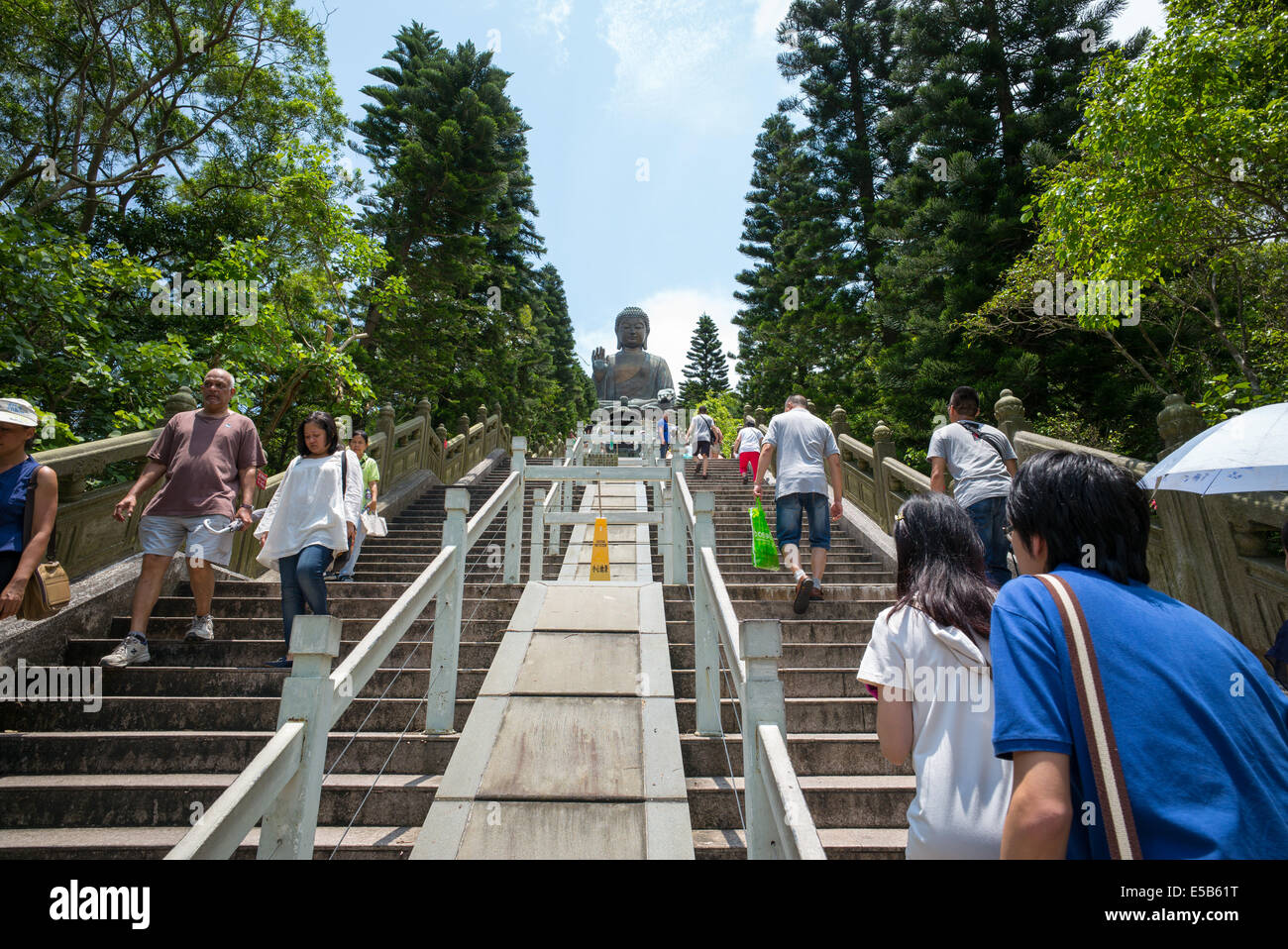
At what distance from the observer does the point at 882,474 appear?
9.12m

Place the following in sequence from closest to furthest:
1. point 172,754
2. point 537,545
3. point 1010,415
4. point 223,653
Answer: point 172,754
point 223,653
point 537,545
point 1010,415

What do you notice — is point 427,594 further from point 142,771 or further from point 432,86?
point 432,86

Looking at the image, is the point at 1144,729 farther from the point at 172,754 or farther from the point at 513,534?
the point at 513,534

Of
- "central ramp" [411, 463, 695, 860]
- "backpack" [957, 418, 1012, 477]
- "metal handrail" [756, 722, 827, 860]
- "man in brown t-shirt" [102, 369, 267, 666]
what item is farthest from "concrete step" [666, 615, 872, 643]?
"metal handrail" [756, 722, 827, 860]

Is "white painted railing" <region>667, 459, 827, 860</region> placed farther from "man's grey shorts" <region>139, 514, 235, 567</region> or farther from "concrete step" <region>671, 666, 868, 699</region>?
"man's grey shorts" <region>139, 514, 235, 567</region>

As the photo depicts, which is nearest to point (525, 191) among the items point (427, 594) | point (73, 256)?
point (73, 256)

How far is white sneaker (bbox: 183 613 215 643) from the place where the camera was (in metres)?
4.59

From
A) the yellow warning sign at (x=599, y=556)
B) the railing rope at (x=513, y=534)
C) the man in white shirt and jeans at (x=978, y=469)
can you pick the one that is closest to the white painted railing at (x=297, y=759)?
the railing rope at (x=513, y=534)

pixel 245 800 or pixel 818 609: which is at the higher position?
pixel 245 800

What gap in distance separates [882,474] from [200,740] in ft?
25.8

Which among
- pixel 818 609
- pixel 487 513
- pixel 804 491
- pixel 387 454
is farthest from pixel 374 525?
pixel 387 454

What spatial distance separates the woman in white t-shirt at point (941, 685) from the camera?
4.98 ft

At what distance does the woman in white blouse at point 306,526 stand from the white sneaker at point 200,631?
0.59 m

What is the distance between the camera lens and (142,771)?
362 cm
